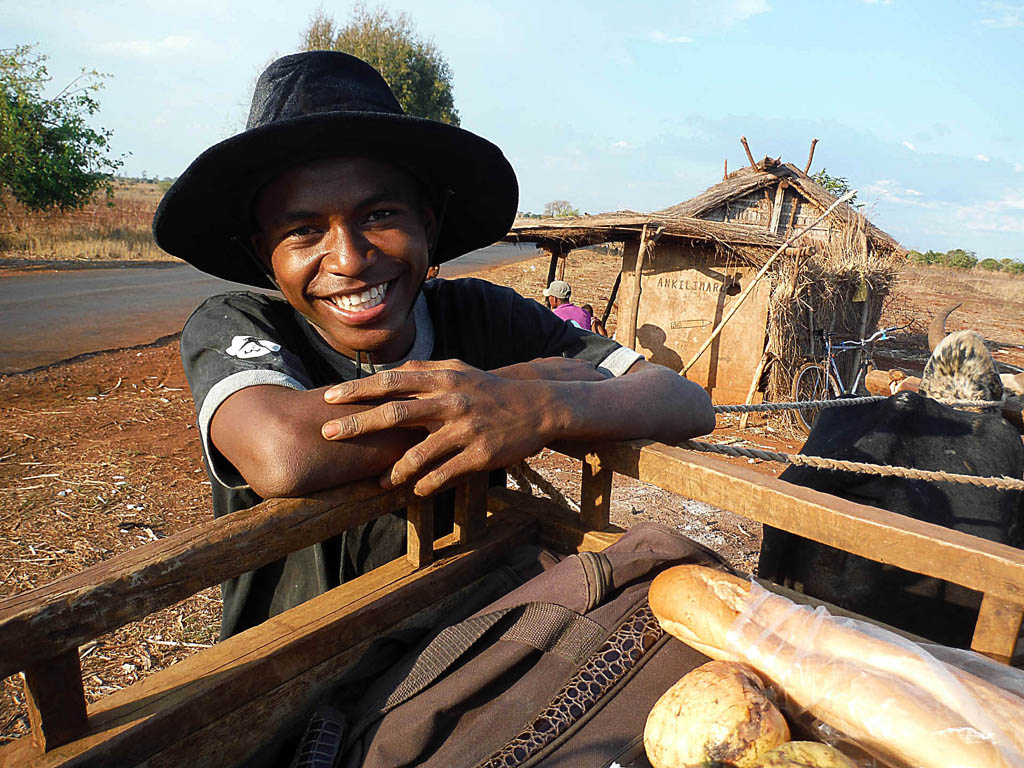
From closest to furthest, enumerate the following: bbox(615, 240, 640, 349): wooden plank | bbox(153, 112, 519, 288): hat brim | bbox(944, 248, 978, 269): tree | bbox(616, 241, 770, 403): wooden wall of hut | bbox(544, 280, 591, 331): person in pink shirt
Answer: bbox(153, 112, 519, 288): hat brim < bbox(544, 280, 591, 331): person in pink shirt < bbox(616, 241, 770, 403): wooden wall of hut < bbox(615, 240, 640, 349): wooden plank < bbox(944, 248, 978, 269): tree

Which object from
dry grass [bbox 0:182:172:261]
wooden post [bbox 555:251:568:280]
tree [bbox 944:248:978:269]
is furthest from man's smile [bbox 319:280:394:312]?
tree [bbox 944:248:978:269]

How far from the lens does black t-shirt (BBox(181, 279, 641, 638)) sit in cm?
144

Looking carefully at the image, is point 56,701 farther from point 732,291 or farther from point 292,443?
point 732,291

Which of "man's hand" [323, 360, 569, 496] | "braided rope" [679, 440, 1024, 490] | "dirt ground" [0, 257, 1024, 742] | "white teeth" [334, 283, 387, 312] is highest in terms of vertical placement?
"white teeth" [334, 283, 387, 312]

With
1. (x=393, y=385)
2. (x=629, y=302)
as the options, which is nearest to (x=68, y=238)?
(x=629, y=302)

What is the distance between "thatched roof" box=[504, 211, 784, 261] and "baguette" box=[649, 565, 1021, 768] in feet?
28.6

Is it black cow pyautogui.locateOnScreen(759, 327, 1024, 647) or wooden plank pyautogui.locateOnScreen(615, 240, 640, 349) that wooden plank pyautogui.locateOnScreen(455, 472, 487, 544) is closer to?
black cow pyautogui.locateOnScreen(759, 327, 1024, 647)

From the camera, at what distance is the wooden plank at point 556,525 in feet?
5.15

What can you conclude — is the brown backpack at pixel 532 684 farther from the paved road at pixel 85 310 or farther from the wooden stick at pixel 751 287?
the paved road at pixel 85 310

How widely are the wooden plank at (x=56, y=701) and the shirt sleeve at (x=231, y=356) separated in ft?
1.61

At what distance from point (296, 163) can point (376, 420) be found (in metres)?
0.76

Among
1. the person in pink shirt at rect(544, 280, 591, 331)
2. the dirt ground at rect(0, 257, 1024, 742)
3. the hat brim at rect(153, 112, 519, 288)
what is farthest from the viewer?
the person in pink shirt at rect(544, 280, 591, 331)

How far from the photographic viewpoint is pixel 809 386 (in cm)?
1002

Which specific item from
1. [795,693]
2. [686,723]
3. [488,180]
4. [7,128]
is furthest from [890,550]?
[7,128]
